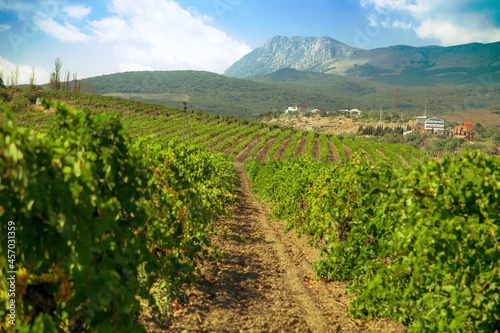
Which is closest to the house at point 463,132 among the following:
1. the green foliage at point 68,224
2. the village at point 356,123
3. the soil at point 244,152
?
the village at point 356,123

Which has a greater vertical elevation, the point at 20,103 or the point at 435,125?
the point at 435,125

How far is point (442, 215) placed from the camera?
434 centimetres

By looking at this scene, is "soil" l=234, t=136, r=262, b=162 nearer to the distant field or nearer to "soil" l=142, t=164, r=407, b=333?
"soil" l=142, t=164, r=407, b=333

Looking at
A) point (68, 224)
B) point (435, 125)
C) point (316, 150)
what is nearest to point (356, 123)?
point (435, 125)

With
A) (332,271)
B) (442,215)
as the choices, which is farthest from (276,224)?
(442,215)

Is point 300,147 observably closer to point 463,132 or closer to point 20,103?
point 20,103

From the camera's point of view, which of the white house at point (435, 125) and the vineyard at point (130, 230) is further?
the white house at point (435, 125)

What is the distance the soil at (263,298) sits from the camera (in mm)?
6531

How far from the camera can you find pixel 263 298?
790 cm

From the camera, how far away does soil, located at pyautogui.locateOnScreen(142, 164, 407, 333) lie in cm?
653

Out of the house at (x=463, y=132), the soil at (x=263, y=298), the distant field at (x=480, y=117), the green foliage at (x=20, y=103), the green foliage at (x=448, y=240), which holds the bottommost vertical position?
the soil at (x=263, y=298)

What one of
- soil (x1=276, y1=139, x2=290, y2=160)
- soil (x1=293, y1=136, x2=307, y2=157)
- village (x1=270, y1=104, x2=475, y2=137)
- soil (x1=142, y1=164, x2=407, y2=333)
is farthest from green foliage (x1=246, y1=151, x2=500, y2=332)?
village (x1=270, y1=104, x2=475, y2=137)

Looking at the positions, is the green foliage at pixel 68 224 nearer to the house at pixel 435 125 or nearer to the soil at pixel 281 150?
the soil at pixel 281 150

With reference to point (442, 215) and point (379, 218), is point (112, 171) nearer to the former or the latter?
point (442, 215)
